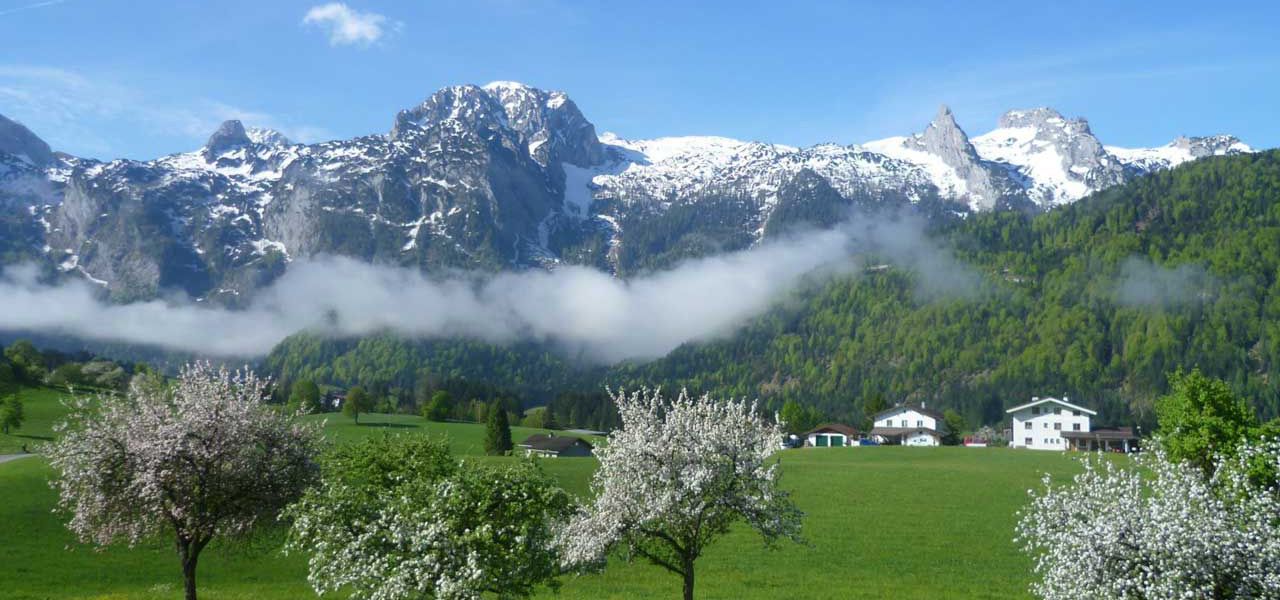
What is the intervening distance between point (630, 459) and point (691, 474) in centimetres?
223

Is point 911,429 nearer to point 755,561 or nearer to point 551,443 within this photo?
point 551,443

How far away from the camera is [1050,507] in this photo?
24828mm

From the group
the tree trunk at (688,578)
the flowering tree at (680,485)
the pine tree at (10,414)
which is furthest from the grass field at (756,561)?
the pine tree at (10,414)

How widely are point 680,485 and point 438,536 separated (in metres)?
9.27

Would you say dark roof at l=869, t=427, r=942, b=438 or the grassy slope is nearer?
the grassy slope

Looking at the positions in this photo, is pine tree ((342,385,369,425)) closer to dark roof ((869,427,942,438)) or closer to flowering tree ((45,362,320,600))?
dark roof ((869,427,942,438))

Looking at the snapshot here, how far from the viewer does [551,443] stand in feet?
458

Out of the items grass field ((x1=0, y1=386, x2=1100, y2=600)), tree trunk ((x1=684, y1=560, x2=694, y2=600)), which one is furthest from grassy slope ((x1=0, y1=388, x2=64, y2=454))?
tree trunk ((x1=684, y1=560, x2=694, y2=600))

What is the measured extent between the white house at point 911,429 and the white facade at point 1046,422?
17.2m

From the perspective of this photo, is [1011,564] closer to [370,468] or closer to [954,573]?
[954,573]

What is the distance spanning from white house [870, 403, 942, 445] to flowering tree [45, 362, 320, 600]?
16751 centimetres

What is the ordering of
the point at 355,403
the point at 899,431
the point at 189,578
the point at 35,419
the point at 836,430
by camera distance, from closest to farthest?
the point at 189,578, the point at 35,419, the point at 355,403, the point at 899,431, the point at 836,430

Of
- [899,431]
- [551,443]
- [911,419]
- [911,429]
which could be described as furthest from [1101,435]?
[551,443]

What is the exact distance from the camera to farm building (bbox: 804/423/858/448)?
7534 inches
